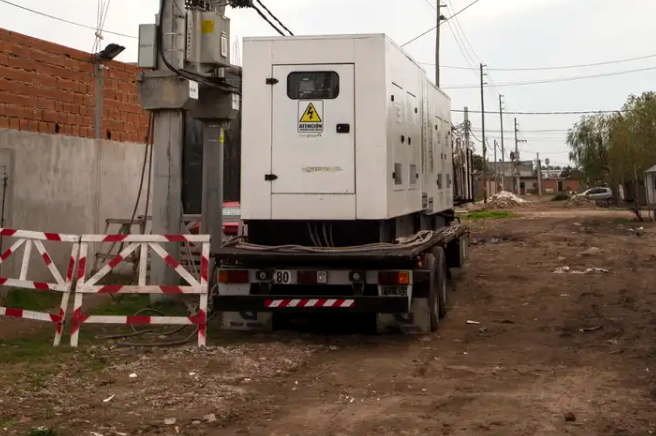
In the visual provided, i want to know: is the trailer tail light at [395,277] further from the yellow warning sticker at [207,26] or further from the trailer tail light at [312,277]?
the yellow warning sticker at [207,26]

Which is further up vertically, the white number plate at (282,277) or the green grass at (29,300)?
the white number plate at (282,277)

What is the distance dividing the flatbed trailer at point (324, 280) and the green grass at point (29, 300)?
4.35 m

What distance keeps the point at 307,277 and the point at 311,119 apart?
1932 millimetres

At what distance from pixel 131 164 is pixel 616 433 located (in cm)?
1258

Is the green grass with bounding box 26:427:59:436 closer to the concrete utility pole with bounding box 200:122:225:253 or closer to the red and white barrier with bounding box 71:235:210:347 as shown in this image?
the red and white barrier with bounding box 71:235:210:347

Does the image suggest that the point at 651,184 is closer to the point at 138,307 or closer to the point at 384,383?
the point at 138,307

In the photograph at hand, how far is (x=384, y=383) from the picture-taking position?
6.84m

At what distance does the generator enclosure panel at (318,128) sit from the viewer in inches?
336

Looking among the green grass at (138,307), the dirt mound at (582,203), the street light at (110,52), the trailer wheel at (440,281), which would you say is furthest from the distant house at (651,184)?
the green grass at (138,307)

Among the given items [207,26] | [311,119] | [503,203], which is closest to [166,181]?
[207,26]

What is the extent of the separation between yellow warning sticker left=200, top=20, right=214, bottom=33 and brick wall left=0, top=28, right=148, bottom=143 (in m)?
3.65

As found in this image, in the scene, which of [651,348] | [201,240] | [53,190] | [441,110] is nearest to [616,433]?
[651,348]

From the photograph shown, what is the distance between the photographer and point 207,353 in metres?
7.80

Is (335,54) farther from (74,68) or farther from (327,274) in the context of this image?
(74,68)
